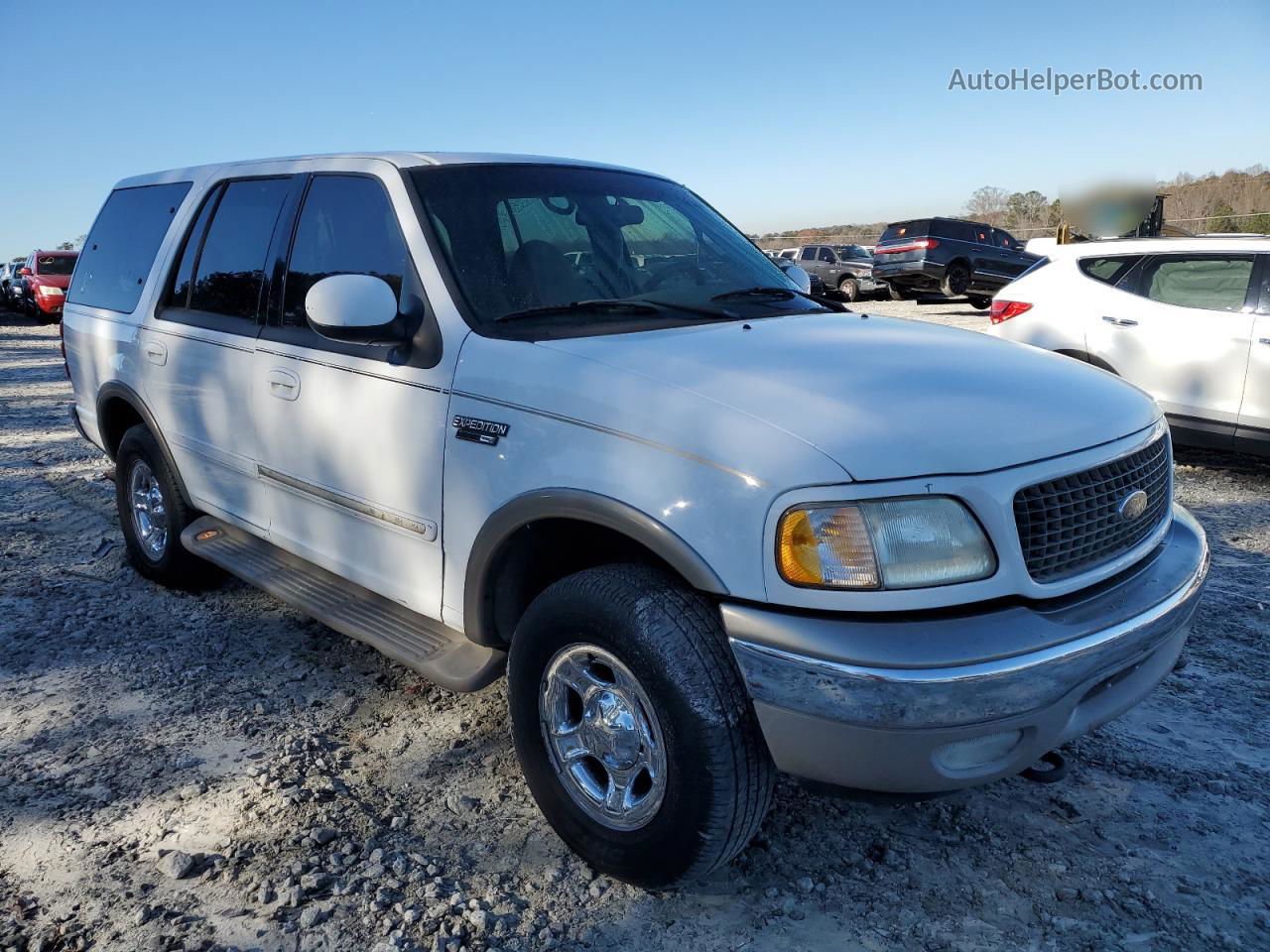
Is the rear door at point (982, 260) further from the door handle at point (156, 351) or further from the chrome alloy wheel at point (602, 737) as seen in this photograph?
the chrome alloy wheel at point (602, 737)

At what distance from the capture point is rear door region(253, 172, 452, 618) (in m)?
2.90

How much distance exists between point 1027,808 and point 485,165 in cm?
273

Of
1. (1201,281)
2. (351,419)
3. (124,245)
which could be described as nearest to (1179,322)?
(1201,281)

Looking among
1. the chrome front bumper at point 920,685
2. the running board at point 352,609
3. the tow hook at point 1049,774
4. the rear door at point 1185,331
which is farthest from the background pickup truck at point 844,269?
the chrome front bumper at point 920,685

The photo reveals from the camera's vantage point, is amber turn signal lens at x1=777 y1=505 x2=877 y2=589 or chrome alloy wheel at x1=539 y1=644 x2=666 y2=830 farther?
chrome alloy wheel at x1=539 y1=644 x2=666 y2=830

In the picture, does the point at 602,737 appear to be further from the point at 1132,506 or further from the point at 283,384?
the point at 283,384

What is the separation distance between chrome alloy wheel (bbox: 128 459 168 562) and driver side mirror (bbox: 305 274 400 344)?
2314mm

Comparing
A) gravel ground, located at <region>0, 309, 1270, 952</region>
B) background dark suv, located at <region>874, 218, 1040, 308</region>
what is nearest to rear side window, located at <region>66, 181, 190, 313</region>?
gravel ground, located at <region>0, 309, 1270, 952</region>

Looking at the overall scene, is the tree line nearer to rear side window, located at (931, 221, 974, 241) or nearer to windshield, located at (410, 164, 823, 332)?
rear side window, located at (931, 221, 974, 241)

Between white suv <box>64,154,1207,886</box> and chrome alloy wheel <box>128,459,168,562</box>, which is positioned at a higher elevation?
white suv <box>64,154,1207,886</box>

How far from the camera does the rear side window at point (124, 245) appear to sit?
4.49 m

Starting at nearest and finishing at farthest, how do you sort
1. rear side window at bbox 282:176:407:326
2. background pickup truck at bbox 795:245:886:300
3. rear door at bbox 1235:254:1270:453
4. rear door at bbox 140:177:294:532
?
rear side window at bbox 282:176:407:326, rear door at bbox 140:177:294:532, rear door at bbox 1235:254:1270:453, background pickup truck at bbox 795:245:886:300

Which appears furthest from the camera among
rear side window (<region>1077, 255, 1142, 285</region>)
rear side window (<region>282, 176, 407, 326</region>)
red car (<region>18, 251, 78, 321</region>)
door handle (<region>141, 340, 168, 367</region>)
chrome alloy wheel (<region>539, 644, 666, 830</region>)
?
red car (<region>18, 251, 78, 321</region>)

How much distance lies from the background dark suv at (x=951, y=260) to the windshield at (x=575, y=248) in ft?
59.4
